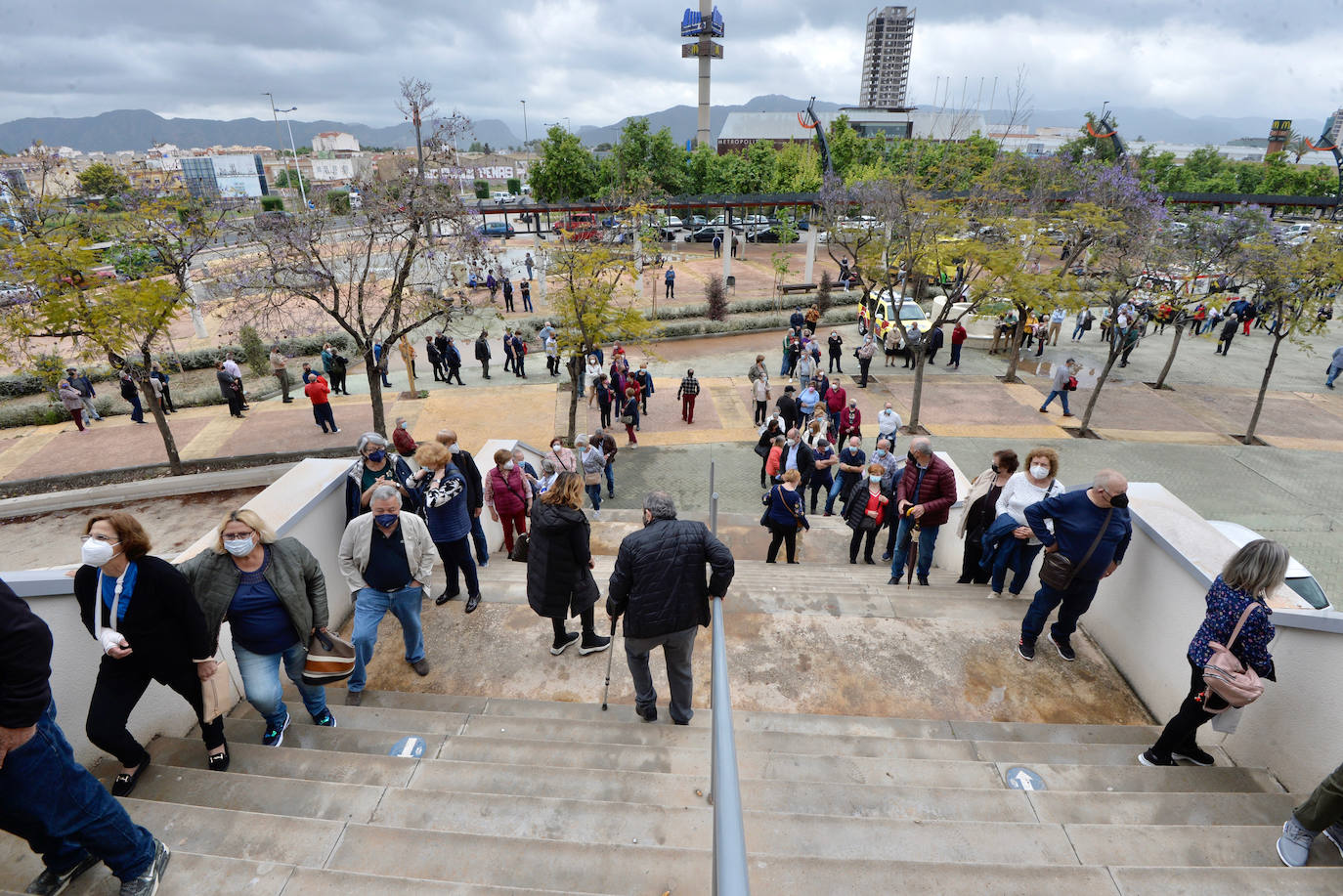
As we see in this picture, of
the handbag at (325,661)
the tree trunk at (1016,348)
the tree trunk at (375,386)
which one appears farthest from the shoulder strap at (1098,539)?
the tree trunk at (1016,348)

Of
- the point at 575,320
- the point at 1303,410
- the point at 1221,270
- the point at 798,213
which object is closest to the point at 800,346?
the point at 575,320

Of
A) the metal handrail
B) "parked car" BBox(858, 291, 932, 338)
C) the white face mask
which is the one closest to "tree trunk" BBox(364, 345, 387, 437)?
the white face mask

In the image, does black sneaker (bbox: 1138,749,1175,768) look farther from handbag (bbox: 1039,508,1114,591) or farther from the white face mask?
the white face mask

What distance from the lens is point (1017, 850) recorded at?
287cm

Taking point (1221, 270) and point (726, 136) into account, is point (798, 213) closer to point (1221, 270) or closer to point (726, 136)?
point (1221, 270)

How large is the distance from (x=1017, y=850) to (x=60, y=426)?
19.8 meters

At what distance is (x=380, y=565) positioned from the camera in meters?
4.38

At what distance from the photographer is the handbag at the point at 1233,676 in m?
3.32

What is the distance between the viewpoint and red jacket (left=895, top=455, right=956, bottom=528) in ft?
20.3

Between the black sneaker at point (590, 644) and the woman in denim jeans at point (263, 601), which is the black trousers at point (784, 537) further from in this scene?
the woman in denim jeans at point (263, 601)

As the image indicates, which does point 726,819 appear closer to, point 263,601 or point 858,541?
point 263,601

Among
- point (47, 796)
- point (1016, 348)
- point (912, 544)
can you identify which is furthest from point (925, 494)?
point (1016, 348)

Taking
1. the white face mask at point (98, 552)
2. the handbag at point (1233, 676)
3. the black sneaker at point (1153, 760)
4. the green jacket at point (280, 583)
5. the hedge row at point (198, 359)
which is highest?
the white face mask at point (98, 552)

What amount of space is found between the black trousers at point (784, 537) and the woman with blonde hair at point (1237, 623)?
3.97 metres
